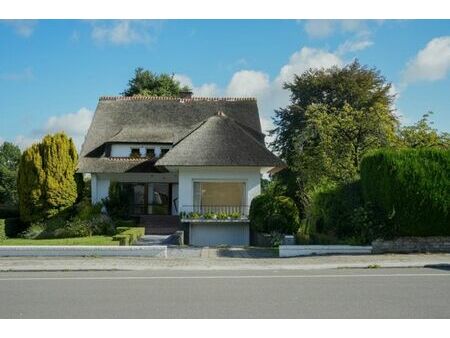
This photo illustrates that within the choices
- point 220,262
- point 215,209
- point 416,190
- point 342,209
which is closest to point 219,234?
point 215,209

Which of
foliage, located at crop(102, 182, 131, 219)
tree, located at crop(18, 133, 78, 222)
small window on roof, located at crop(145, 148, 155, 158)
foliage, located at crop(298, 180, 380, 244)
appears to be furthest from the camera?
small window on roof, located at crop(145, 148, 155, 158)

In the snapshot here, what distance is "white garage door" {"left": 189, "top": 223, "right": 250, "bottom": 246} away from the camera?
27.9 m

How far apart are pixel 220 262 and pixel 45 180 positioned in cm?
1958

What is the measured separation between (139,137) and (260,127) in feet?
27.5

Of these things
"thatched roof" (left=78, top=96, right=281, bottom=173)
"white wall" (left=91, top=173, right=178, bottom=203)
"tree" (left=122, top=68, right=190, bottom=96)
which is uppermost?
"tree" (left=122, top=68, right=190, bottom=96)

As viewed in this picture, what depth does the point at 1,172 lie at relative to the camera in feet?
214

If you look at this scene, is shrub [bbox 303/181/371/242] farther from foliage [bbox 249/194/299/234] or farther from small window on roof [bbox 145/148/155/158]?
small window on roof [bbox 145/148/155/158]

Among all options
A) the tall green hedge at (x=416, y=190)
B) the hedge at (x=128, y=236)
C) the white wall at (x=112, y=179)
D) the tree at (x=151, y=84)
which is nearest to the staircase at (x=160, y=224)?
the hedge at (x=128, y=236)

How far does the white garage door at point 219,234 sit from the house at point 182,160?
0.05 metres

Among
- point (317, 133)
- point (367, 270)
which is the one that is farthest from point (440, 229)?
point (317, 133)

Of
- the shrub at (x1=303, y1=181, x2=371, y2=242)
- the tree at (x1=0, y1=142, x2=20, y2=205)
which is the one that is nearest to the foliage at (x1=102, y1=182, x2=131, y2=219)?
the shrub at (x1=303, y1=181, x2=371, y2=242)

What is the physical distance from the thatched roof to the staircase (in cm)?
348

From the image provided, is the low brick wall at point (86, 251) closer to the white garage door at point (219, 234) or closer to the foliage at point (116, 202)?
the white garage door at point (219, 234)

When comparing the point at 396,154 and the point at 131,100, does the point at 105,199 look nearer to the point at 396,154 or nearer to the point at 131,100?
the point at 131,100
